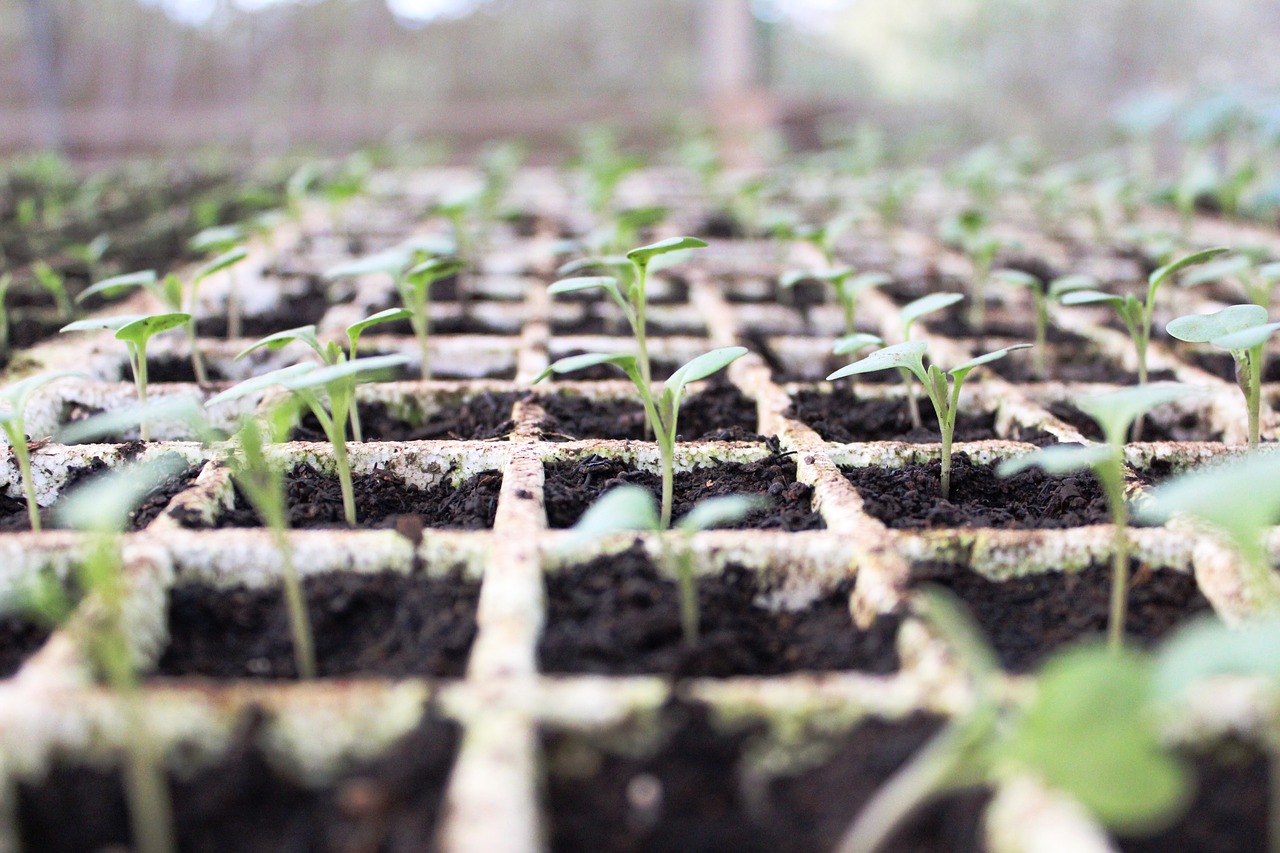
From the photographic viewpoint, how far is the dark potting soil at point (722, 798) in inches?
24.2

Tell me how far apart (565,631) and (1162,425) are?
1.15 meters

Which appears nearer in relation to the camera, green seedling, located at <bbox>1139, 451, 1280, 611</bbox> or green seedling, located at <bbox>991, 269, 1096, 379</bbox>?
green seedling, located at <bbox>1139, 451, 1280, 611</bbox>

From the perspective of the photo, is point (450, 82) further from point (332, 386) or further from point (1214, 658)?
point (1214, 658)

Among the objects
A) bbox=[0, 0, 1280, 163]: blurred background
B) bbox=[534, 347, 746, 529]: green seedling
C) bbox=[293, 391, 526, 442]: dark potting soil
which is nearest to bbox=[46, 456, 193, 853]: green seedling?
bbox=[534, 347, 746, 529]: green seedling

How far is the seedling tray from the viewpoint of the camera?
62cm

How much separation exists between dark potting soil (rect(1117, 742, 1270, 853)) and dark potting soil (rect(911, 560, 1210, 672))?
0.17 m

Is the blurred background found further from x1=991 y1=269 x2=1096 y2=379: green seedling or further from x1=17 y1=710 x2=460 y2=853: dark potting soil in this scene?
x1=17 y1=710 x2=460 y2=853: dark potting soil

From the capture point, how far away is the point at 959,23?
10.4 m

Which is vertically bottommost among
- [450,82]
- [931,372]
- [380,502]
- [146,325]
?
[380,502]

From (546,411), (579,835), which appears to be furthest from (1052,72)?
(579,835)

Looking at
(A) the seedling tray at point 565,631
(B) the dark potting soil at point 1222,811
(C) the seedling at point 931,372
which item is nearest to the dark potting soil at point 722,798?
(A) the seedling tray at point 565,631

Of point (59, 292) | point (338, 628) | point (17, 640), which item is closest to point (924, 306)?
point (338, 628)

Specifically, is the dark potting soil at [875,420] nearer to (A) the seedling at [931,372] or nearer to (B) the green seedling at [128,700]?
(A) the seedling at [931,372]

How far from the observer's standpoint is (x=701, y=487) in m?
1.14
